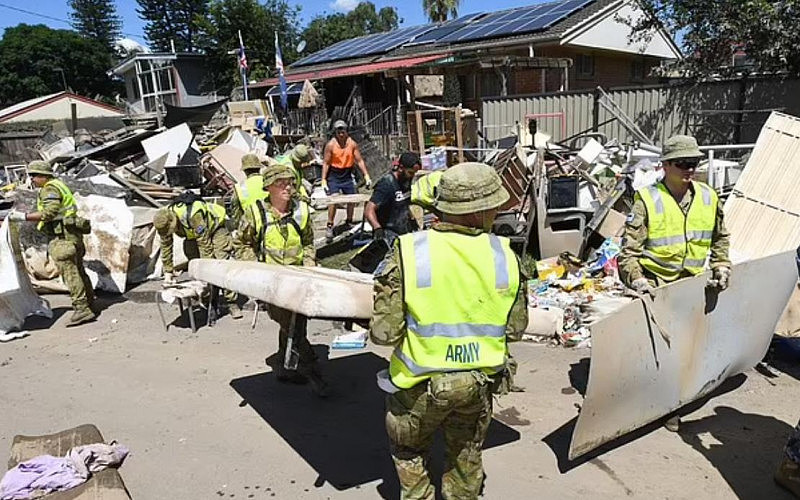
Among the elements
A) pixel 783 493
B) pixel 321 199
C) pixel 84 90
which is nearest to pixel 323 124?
pixel 321 199

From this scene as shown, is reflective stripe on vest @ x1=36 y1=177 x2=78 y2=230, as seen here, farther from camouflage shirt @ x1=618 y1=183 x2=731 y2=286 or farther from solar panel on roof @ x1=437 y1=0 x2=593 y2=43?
solar panel on roof @ x1=437 y1=0 x2=593 y2=43

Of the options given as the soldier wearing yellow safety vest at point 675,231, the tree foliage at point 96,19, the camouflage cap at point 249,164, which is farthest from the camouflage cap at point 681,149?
the tree foliage at point 96,19

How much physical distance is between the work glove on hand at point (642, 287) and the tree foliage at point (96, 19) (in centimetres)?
8767

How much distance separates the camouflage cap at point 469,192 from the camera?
7.22 feet

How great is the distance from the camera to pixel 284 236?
420cm

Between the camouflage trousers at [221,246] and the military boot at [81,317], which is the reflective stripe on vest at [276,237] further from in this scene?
the military boot at [81,317]

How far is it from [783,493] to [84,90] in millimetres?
66932

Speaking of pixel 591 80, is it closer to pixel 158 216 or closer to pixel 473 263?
pixel 158 216

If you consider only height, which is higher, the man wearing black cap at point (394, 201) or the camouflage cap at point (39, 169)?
the camouflage cap at point (39, 169)

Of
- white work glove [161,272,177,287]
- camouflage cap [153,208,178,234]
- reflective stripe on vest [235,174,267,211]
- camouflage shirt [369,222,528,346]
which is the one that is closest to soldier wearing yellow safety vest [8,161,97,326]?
camouflage cap [153,208,178,234]

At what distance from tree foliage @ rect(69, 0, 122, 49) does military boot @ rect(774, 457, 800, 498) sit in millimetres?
88606

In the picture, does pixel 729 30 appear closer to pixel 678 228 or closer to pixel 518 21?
pixel 678 228

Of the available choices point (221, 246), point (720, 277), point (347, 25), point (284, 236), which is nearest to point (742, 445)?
point (720, 277)

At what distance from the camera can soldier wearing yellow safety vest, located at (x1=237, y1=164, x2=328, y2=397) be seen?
4090 millimetres
